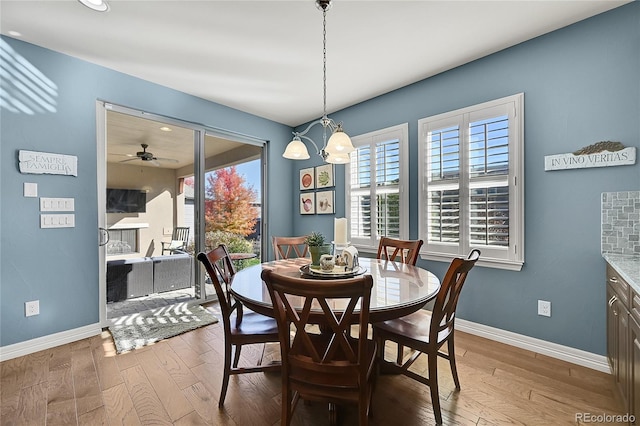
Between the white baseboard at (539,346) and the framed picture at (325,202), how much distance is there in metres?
2.20

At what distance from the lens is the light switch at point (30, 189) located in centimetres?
242

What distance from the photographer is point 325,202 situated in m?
4.23

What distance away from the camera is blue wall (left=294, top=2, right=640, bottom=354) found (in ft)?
6.73

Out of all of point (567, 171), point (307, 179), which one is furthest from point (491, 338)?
point (307, 179)

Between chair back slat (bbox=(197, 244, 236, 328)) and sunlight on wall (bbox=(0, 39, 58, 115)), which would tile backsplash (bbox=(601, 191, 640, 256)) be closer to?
chair back slat (bbox=(197, 244, 236, 328))

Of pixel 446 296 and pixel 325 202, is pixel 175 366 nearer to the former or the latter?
pixel 446 296

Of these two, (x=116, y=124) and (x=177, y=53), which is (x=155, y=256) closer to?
(x=116, y=124)

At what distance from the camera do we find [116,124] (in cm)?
308

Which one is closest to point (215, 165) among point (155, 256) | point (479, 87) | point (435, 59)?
point (155, 256)

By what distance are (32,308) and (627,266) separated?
459 centimetres

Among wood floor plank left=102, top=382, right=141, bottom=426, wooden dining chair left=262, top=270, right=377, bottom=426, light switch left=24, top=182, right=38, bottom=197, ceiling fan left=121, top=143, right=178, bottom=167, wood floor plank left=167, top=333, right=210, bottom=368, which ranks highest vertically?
ceiling fan left=121, top=143, right=178, bottom=167

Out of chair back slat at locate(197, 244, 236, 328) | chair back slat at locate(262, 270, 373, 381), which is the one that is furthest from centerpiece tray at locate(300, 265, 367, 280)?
chair back slat at locate(197, 244, 236, 328)

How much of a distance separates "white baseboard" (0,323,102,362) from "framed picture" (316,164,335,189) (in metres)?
3.19

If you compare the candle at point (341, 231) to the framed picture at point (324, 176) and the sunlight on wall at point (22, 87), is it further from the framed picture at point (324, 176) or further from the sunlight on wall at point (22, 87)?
the sunlight on wall at point (22, 87)
